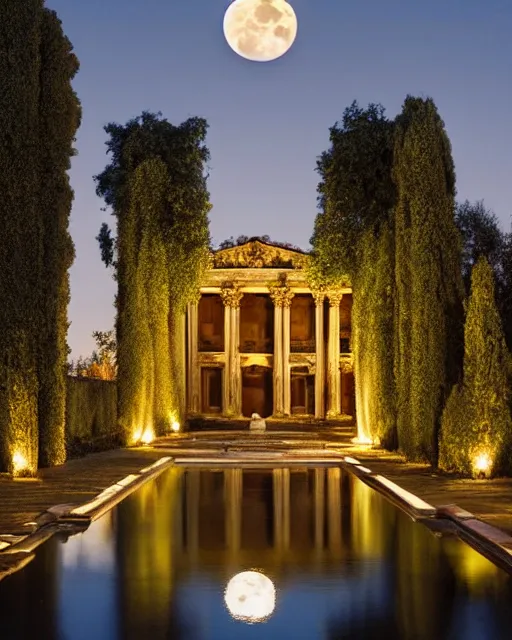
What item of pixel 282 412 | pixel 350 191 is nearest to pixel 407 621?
pixel 350 191

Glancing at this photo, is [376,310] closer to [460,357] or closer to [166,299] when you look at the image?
[460,357]

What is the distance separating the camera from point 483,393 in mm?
18625

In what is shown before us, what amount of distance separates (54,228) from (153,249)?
1372 cm

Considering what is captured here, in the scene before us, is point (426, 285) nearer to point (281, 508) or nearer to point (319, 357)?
point (281, 508)

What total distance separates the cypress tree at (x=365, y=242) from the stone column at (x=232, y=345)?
1982cm

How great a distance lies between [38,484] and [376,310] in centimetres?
1489

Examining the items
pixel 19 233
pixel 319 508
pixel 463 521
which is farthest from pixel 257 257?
pixel 463 521

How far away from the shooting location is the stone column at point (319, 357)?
56.4 meters

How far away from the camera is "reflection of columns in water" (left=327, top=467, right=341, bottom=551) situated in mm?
10684

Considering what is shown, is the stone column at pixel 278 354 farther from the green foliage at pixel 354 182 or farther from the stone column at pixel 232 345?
the green foliage at pixel 354 182

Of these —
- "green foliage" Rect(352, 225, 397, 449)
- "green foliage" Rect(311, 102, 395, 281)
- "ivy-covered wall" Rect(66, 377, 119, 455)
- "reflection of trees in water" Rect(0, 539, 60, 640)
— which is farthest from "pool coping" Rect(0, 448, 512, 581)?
"green foliage" Rect(311, 102, 395, 281)

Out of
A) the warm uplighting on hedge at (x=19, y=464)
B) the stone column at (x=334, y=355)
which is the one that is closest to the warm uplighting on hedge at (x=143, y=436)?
the warm uplighting on hedge at (x=19, y=464)

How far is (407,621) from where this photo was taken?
6.73 m

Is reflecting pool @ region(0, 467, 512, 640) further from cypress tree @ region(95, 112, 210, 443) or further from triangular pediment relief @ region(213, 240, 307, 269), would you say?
triangular pediment relief @ region(213, 240, 307, 269)
